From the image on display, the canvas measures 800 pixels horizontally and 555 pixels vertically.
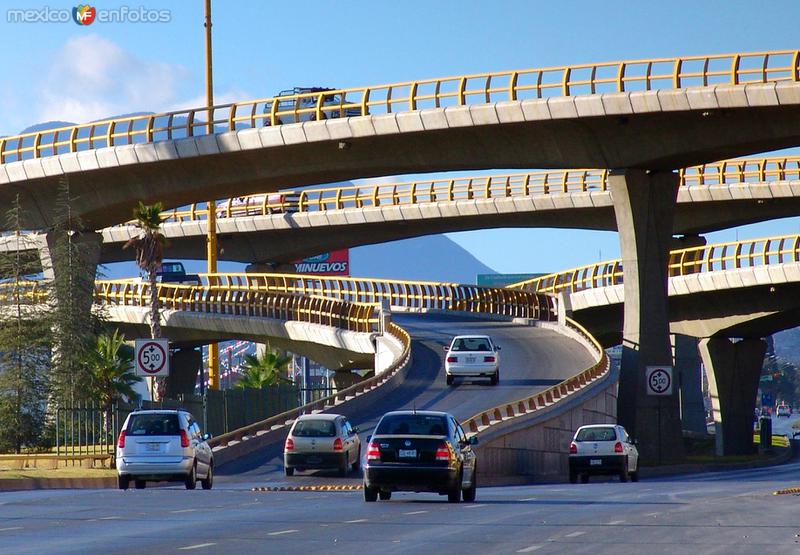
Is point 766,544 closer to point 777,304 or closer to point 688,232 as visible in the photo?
point 777,304

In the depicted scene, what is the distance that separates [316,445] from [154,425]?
7804 mm

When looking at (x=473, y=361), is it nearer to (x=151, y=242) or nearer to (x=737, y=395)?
(x=151, y=242)

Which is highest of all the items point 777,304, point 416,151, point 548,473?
point 416,151

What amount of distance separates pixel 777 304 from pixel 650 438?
18.1m

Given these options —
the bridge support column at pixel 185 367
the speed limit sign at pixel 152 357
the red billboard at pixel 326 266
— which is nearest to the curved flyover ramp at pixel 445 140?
the speed limit sign at pixel 152 357

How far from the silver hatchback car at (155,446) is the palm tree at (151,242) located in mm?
33232

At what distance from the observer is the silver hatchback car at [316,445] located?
35312 millimetres

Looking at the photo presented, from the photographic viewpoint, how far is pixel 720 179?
241 ft

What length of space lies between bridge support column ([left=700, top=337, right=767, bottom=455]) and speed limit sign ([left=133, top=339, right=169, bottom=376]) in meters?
58.2

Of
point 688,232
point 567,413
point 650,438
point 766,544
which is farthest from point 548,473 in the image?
point 688,232

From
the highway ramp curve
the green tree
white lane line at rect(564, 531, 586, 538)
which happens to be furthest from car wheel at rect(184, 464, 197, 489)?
the green tree

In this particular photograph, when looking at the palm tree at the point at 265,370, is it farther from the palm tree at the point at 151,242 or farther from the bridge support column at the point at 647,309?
the bridge support column at the point at 647,309

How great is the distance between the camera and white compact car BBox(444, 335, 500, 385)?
5356cm

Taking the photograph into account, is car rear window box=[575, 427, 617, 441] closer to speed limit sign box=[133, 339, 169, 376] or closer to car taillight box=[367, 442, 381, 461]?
speed limit sign box=[133, 339, 169, 376]
